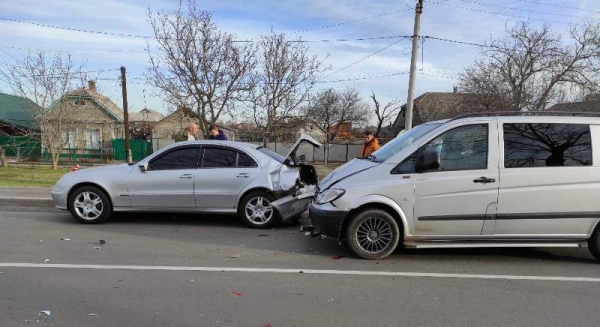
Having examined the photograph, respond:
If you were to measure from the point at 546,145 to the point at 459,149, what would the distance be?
3.43ft

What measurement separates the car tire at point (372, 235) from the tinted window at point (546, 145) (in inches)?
62.4

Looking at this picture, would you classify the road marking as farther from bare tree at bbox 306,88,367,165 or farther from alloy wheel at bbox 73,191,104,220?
bare tree at bbox 306,88,367,165

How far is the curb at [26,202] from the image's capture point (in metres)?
8.95

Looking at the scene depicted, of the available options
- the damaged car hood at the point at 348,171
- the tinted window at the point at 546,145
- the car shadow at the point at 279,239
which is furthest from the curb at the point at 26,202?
the tinted window at the point at 546,145

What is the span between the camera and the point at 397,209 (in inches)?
210

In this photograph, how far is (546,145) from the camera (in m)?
5.34

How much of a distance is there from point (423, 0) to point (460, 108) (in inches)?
638

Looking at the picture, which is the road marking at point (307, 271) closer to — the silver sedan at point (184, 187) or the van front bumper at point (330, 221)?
the van front bumper at point (330, 221)

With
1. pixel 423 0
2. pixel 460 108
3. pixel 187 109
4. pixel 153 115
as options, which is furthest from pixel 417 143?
pixel 153 115

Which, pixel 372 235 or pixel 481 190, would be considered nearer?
pixel 481 190

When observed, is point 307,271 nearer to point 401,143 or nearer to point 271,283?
point 271,283

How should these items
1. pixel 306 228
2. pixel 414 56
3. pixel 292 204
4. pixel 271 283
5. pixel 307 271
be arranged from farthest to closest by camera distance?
pixel 414 56, pixel 306 228, pixel 292 204, pixel 307 271, pixel 271 283

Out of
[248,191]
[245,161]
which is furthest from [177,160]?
[248,191]

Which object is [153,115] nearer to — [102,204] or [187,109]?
[187,109]
